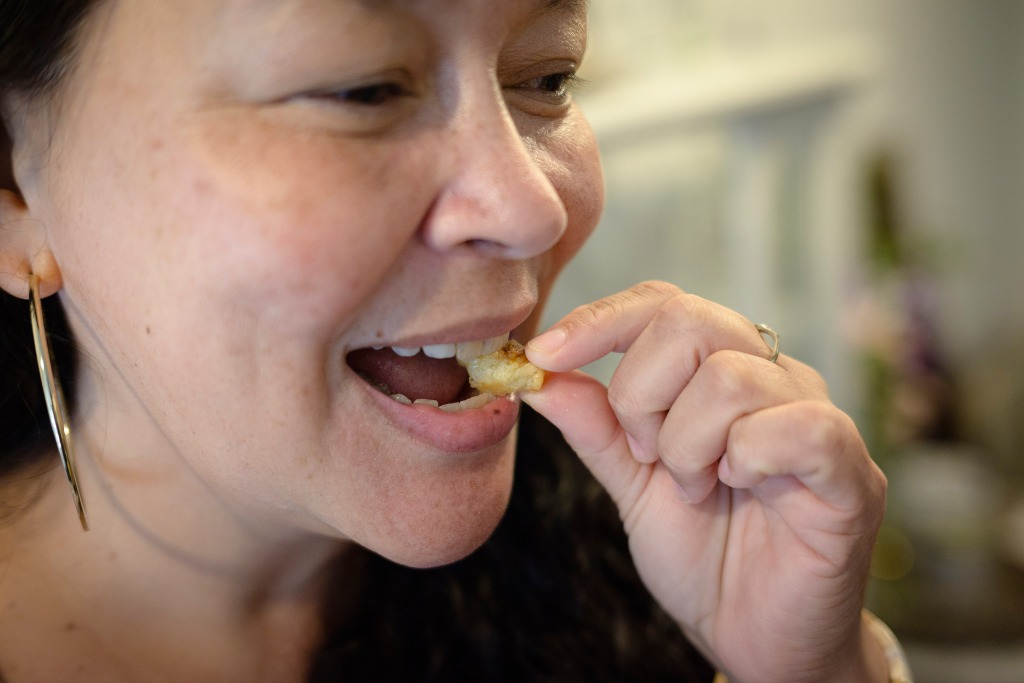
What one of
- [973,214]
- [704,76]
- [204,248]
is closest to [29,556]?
[204,248]

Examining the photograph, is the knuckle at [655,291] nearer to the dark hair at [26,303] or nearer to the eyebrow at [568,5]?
the eyebrow at [568,5]

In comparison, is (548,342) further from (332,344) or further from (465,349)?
(332,344)

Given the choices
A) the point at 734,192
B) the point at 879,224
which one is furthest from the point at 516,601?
the point at 879,224

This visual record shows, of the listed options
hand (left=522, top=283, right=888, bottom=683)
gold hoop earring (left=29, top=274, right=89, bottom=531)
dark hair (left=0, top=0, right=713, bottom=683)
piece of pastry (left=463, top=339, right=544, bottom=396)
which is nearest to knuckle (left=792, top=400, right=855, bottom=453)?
hand (left=522, top=283, right=888, bottom=683)

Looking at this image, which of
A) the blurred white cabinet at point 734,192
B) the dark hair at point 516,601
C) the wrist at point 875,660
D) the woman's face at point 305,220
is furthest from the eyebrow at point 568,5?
the blurred white cabinet at point 734,192

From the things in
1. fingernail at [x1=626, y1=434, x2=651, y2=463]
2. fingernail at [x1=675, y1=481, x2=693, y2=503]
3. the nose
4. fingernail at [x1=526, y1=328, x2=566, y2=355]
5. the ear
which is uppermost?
the ear

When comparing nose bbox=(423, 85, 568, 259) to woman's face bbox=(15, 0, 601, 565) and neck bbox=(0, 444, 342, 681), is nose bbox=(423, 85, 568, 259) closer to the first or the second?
woman's face bbox=(15, 0, 601, 565)

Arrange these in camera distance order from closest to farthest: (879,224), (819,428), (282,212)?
(282,212) → (819,428) → (879,224)
